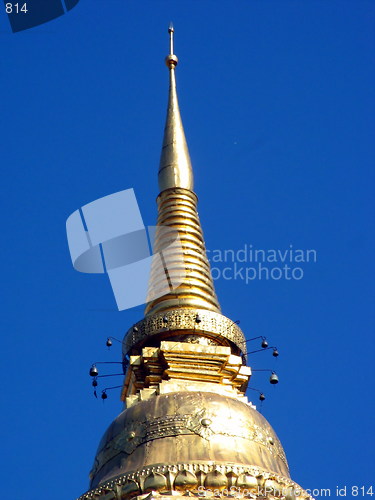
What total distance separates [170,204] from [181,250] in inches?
71.8

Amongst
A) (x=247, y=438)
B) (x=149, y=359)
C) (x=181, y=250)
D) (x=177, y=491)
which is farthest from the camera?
(x=181, y=250)

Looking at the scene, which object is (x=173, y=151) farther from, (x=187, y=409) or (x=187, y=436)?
(x=187, y=436)

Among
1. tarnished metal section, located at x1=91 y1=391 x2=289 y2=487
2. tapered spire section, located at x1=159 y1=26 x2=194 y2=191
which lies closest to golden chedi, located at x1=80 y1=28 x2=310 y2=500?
tarnished metal section, located at x1=91 y1=391 x2=289 y2=487

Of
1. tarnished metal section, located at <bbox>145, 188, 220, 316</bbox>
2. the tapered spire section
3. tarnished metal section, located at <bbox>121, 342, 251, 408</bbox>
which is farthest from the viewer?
the tapered spire section

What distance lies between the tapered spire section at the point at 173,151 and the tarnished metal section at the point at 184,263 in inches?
15.5

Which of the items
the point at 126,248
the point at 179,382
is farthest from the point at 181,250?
the point at 179,382

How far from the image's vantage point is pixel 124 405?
28.0 metres

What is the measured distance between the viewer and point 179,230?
30.6 m

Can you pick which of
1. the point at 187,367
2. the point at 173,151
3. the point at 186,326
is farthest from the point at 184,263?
the point at 173,151

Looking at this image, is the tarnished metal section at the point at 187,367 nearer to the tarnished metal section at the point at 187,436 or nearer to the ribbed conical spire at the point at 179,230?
the tarnished metal section at the point at 187,436

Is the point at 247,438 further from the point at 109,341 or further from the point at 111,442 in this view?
the point at 109,341

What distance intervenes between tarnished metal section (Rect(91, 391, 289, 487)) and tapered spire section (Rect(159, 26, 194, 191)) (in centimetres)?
708

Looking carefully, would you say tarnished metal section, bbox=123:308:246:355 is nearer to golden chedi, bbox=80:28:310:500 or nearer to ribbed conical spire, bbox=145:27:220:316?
golden chedi, bbox=80:28:310:500

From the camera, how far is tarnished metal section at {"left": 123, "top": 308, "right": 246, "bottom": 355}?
92.9ft
